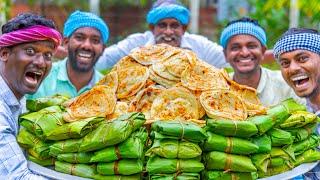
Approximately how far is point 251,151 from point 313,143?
573 millimetres

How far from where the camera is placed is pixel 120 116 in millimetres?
3066

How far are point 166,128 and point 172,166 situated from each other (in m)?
0.18

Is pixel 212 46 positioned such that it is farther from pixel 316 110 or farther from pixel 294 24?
pixel 294 24

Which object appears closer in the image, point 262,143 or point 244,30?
point 262,143

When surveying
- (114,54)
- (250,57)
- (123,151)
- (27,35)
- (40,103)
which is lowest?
(123,151)

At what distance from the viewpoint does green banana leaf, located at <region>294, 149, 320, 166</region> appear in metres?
3.27

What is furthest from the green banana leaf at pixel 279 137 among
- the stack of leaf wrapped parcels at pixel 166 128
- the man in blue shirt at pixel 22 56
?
the man in blue shirt at pixel 22 56

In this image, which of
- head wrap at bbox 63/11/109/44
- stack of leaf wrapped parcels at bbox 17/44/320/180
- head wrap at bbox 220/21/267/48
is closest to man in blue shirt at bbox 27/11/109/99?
head wrap at bbox 63/11/109/44

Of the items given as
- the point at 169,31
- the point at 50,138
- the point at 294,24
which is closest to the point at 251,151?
the point at 50,138

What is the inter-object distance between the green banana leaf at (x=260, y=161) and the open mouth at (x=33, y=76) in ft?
4.53

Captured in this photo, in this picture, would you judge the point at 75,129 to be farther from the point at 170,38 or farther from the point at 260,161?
the point at 170,38

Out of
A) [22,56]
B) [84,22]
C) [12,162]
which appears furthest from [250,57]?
[12,162]

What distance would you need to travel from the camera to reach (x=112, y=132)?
2.91 metres

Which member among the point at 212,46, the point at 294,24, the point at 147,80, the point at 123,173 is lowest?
the point at 123,173
